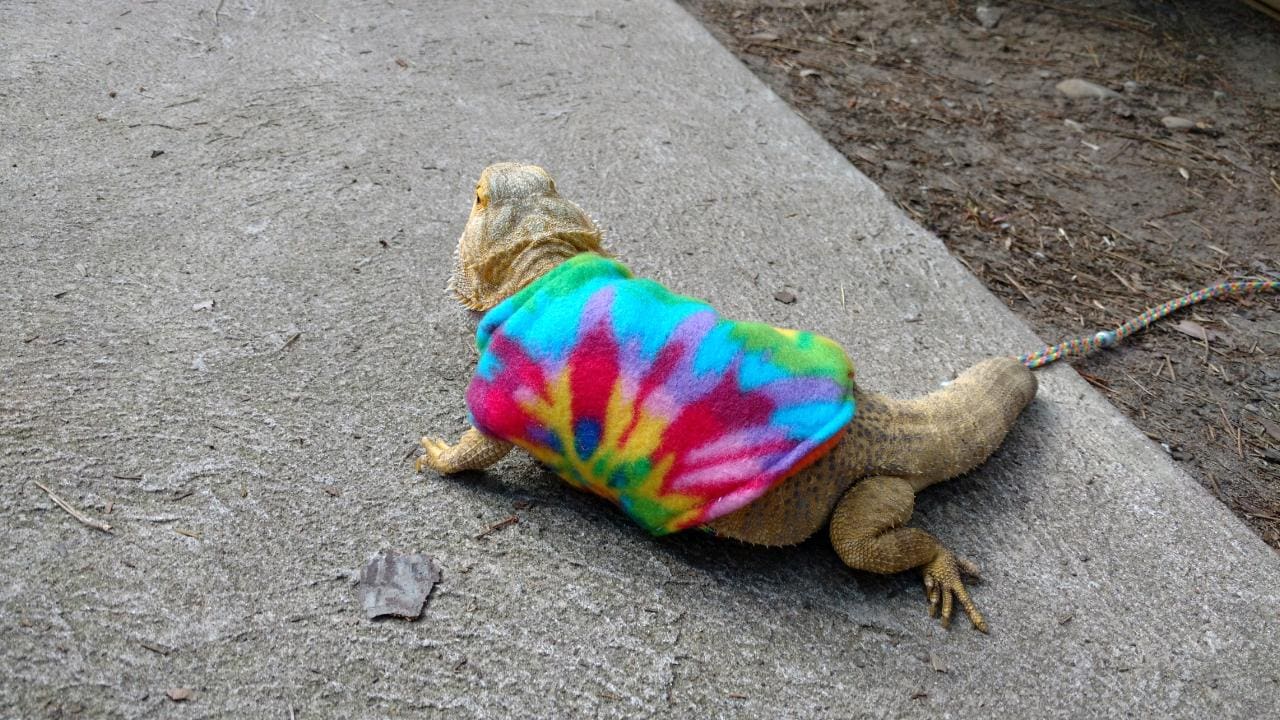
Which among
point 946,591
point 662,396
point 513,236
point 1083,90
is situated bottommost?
point 946,591

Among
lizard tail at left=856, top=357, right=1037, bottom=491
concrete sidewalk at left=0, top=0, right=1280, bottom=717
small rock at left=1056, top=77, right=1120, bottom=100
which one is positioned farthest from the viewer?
small rock at left=1056, top=77, right=1120, bottom=100

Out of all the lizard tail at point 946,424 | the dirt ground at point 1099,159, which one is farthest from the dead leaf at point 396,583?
the dirt ground at point 1099,159

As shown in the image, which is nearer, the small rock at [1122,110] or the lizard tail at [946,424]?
the lizard tail at [946,424]

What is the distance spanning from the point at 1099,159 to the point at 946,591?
12.2 feet

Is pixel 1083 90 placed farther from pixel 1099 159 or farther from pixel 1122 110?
pixel 1099 159

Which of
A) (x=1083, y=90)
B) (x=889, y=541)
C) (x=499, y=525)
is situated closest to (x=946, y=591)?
(x=889, y=541)

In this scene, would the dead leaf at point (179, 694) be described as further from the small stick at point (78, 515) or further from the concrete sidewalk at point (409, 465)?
the small stick at point (78, 515)

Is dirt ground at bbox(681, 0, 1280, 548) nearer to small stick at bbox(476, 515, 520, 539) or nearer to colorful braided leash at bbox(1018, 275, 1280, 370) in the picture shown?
colorful braided leash at bbox(1018, 275, 1280, 370)

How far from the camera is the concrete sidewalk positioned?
2.44 metres

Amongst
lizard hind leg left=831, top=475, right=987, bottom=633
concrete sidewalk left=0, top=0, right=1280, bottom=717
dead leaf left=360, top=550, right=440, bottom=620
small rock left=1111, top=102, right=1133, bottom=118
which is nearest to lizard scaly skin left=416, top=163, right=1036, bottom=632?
lizard hind leg left=831, top=475, right=987, bottom=633

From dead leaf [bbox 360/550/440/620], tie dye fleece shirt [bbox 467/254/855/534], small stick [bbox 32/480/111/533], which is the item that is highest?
tie dye fleece shirt [bbox 467/254/855/534]

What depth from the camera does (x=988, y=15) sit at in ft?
22.8

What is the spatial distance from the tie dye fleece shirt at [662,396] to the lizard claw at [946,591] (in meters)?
0.57

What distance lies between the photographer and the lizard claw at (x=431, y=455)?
2908 mm
